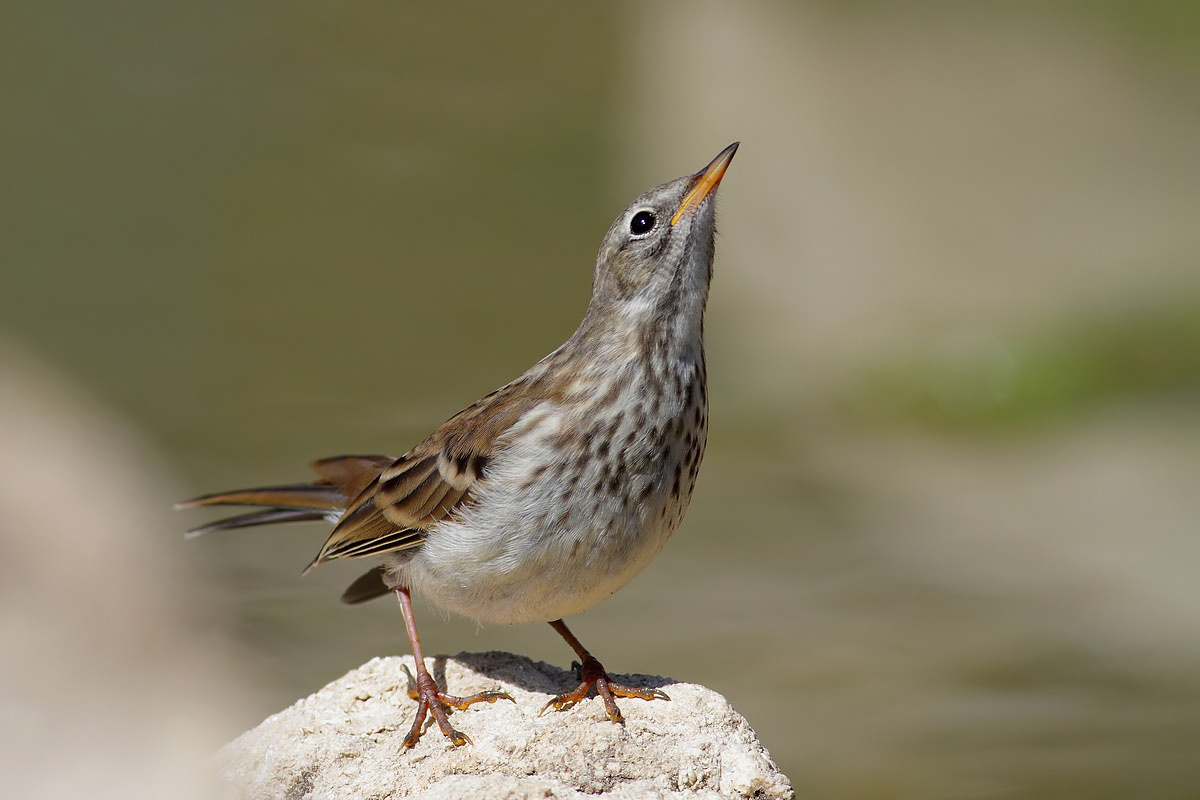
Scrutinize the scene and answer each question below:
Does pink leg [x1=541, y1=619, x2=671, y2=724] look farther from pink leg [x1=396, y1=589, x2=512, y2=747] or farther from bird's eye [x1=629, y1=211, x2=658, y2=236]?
bird's eye [x1=629, y1=211, x2=658, y2=236]

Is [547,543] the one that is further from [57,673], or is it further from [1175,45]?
[1175,45]

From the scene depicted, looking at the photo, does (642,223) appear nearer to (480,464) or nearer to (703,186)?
(703,186)

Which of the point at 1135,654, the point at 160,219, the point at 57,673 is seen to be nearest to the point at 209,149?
the point at 160,219

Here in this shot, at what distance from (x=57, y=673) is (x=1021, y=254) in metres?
11.3

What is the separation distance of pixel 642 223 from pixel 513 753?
202cm

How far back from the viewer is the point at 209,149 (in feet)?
49.8

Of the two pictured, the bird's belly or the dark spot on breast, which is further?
the dark spot on breast

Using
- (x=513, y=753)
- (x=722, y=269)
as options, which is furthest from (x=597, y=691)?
(x=722, y=269)

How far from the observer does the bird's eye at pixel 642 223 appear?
5.64m

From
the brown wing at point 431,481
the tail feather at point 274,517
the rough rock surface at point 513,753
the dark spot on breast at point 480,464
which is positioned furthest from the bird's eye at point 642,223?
the tail feather at point 274,517

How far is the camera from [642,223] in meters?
5.66

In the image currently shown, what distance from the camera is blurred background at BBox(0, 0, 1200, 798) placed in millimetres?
12891

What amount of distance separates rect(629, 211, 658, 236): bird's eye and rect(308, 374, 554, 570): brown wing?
688mm

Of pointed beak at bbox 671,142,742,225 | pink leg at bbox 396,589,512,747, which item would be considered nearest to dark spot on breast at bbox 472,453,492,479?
pink leg at bbox 396,589,512,747
